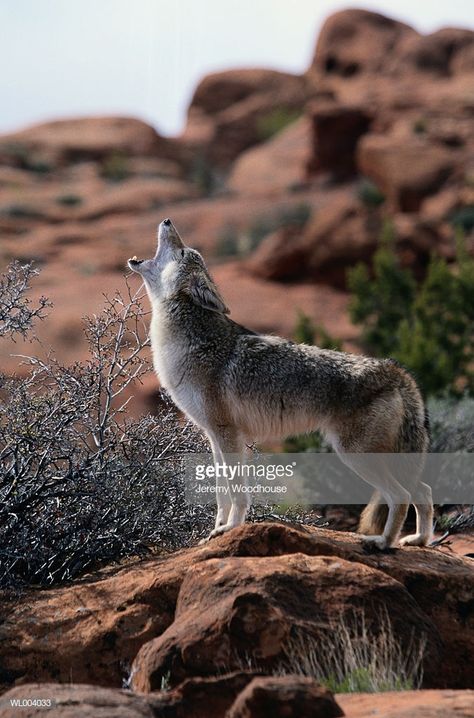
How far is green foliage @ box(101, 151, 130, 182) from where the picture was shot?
2121 inches

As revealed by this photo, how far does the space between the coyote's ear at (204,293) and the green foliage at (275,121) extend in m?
55.5

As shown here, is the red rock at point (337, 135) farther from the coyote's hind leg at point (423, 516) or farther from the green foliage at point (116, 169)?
the coyote's hind leg at point (423, 516)

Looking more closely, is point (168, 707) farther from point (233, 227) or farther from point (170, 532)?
point (233, 227)

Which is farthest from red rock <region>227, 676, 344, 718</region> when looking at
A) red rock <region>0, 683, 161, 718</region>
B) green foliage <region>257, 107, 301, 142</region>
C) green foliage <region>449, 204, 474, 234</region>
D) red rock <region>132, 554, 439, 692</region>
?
green foliage <region>257, 107, 301, 142</region>

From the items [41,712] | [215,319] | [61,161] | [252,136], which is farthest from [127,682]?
[252,136]

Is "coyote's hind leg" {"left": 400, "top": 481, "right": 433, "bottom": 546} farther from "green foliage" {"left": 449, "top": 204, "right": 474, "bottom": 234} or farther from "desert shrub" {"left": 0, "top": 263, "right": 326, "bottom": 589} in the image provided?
"green foliage" {"left": 449, "top": 204, "right": 474, "bottom": 234}

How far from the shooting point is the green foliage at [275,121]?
62.6 m

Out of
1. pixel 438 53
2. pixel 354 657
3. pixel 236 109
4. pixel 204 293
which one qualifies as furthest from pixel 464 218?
pixel 236 109

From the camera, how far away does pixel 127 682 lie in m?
6.06

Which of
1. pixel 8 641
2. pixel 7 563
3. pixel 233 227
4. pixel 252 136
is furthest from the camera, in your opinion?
pixel 252 136

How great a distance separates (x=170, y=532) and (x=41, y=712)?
3069 millimetres

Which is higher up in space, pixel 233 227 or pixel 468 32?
pixel 468 32

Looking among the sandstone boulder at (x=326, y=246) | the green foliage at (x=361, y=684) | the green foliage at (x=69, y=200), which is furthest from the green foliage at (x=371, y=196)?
the green foliage at (x=361, y=684)

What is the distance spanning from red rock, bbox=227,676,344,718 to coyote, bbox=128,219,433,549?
2491 mm
